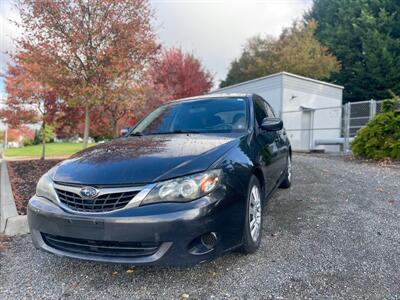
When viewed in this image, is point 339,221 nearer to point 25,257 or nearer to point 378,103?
point 25,257

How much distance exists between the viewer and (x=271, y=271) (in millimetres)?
2514

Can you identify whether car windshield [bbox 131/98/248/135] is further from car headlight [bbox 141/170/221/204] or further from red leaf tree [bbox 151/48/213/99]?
red leaf tree [bbox 151/48/213/99]

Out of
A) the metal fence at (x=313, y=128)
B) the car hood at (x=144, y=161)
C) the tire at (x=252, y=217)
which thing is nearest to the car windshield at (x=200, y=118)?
the car hood at (x=144, y=161)

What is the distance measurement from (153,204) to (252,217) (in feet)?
3.56

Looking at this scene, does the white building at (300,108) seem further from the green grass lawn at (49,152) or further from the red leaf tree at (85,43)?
the green grass lawn at (49,152)

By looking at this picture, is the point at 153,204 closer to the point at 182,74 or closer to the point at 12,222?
the point at 12,222

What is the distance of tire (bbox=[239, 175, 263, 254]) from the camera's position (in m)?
2.56

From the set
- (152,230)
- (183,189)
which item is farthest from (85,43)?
(152,230)

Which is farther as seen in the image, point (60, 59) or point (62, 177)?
point (60, 59)

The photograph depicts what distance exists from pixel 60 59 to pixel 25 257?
4.48m

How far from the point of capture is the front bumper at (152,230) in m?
2.07

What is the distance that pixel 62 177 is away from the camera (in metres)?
2.47

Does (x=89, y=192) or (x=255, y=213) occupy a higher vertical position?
(x=89, y=192)

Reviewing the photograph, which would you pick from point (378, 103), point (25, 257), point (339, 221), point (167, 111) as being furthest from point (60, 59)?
point (378, 103)
